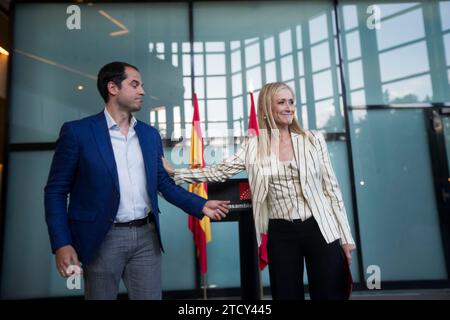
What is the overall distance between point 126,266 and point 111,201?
0.30 m

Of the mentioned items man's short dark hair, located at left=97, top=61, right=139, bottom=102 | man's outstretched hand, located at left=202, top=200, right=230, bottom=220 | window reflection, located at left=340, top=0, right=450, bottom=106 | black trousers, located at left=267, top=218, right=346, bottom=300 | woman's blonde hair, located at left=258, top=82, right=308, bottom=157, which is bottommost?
black trousers, located at left=267, top=218, right=346, bottom=300

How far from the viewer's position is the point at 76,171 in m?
1.39

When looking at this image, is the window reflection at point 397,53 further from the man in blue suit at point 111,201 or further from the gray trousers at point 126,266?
the gray trousers at point 126,266

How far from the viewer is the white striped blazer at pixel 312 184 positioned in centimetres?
154

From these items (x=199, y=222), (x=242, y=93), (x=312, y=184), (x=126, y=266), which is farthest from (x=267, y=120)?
(x=242, y=93)

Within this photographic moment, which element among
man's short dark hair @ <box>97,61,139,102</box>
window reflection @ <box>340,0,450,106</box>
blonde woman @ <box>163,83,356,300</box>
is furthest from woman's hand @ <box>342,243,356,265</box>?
window reflection @ <box>340,0,450,106</box>

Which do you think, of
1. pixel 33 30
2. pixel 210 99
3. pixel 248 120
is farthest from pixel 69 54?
pixel 248 120

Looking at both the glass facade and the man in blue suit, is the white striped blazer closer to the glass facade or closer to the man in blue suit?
the man in blue suit

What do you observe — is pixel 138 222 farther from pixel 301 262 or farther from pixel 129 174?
pixel 301 262

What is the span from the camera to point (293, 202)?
5.08ft

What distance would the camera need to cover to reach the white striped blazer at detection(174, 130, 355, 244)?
1.54 m

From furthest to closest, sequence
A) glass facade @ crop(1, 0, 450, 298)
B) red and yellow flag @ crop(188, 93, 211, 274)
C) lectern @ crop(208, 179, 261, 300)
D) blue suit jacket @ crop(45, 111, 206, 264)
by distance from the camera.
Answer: glass facade @ crop(1, 0, 450, 298)
red and yellow flag @ crop(188, 93, 211, 274)
lectern @ crop(208, 179, 261, 300)
blue suit jacket @ crop(45, 111, 206, 264)

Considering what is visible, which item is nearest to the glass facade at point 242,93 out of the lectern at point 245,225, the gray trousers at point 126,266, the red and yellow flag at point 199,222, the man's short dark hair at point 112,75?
the red and yellow flag at point 199,222

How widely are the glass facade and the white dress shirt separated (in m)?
1.95
